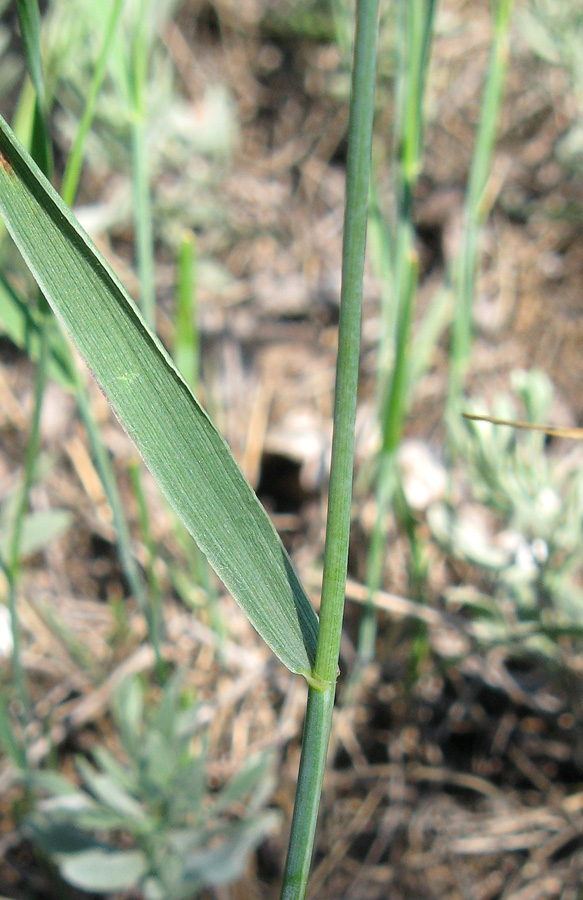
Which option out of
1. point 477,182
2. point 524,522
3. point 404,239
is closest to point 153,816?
point 524,522

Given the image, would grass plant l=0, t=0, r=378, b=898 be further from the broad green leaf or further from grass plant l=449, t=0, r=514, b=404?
grass plant l=449, t=0, r=514, b=404

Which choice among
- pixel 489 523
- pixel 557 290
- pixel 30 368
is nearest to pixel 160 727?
pixel 489 523

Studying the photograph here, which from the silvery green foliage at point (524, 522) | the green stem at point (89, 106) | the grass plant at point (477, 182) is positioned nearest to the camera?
the green stem at point (89, 106)

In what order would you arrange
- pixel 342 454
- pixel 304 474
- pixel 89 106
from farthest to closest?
pixel 304 474 < pixel 89 106 < pixel 342 454

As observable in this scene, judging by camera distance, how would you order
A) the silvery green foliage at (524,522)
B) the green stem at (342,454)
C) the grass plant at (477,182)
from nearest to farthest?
the green stem at (342,454), the grass plant at (477,182), the silvery green foliage at (524,522)

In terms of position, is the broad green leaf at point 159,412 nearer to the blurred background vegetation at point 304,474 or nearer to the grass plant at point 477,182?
the blurred background vegetation at point 304,474

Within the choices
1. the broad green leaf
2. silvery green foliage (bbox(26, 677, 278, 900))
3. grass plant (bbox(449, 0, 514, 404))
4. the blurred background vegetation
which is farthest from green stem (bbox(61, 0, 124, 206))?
silvery green foliage (bbox(26, 677, 278, 900))

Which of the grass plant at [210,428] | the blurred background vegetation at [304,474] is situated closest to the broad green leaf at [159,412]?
the grass plant at [210,428]

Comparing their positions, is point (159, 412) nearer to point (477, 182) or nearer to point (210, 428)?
point (210, 428)
